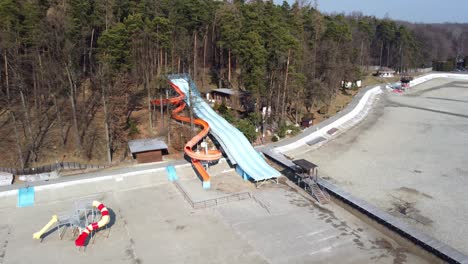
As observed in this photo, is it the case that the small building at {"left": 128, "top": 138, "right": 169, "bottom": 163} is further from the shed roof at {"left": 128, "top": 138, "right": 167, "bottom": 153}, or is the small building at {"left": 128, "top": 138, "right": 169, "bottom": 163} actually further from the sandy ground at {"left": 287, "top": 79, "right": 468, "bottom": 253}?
the sandy ground at {"left": 287, "top": 79, "right": 468, "bottom": 253}

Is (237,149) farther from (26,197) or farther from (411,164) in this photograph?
(26,197)

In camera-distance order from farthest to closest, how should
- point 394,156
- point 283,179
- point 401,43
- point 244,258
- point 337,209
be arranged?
point 401,43, point 394,156, point 283,179, point 337,209, point 244,258

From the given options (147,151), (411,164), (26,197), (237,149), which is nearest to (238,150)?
(237,149)

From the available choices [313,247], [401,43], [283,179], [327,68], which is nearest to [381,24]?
[401,43]

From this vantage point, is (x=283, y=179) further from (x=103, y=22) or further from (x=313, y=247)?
(x=103, y=22)

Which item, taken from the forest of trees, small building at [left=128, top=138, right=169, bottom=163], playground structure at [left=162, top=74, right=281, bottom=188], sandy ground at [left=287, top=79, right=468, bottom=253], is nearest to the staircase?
sandy ground at [left=287, top=79, right=468, bottom=253]
